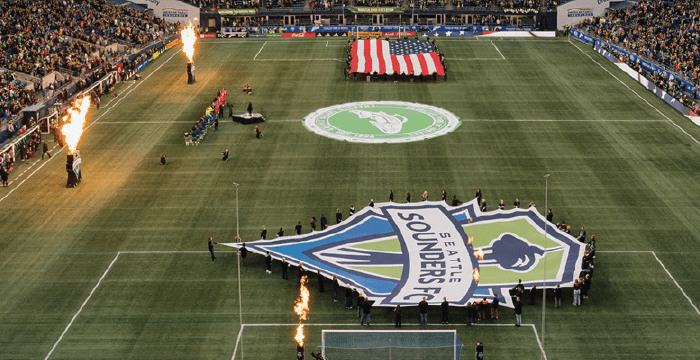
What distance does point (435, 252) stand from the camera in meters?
43.6

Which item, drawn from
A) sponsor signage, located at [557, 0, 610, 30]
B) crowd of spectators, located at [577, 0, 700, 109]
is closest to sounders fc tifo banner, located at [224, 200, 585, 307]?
crowd of spectators, located at [577, 0, 700, 109]

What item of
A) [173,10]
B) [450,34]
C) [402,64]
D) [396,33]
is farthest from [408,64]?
[173,10]

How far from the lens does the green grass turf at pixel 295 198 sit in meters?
Result: 38.4

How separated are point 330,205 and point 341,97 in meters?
28.3

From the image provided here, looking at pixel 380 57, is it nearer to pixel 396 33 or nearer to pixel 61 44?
pixel 396 33

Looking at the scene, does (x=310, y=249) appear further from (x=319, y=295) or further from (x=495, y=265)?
(x=495, y=265)

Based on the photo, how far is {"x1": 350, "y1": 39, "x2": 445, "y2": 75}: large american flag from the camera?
87.8m

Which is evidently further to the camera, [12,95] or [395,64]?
[395,64]

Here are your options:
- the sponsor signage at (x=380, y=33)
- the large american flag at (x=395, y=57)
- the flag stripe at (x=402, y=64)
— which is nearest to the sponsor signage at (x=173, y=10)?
the sponsor signage at (x=380, y=33)

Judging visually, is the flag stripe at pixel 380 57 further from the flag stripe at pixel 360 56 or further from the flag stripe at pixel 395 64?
the flag stripe at pixel 360 56

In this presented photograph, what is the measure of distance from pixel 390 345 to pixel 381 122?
3897 centimetres

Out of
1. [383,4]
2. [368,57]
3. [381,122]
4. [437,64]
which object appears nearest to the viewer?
[381,122]

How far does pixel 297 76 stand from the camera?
8838 centimetres

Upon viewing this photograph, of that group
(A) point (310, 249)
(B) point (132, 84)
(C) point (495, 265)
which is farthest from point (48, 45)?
(C) point (495, 265)
